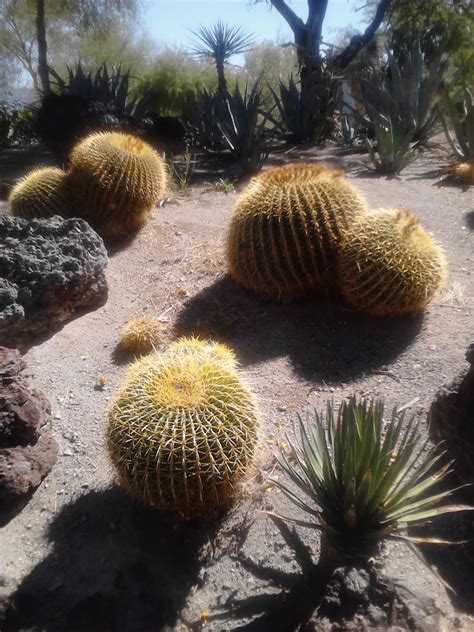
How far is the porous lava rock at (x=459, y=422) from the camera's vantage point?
2674mm

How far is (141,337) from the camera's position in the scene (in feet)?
13.5

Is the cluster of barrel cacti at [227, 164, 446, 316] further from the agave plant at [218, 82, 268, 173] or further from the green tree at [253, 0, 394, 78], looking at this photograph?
the green tree at [253, 0, 394, 78]

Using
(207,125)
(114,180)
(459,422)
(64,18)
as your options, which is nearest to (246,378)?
(459,422)

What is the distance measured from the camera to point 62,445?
129 inches

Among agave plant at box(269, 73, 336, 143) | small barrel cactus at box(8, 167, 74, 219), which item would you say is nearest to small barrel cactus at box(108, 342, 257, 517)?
small barrel cactus at box(8, 167, 74, 219)

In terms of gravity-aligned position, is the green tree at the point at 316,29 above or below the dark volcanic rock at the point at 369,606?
above

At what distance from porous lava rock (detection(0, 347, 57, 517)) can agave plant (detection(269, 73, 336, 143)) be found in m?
9.57

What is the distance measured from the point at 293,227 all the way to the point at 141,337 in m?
1.41

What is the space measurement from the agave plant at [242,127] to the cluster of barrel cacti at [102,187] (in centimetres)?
311

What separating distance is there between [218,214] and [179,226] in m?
0.65

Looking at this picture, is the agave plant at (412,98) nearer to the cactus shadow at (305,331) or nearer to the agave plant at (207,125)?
the agave plant at (207,125)

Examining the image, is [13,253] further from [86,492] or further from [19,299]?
[86,492]

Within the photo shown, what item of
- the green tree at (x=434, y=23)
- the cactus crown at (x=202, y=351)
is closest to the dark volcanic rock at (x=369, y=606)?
the cactus crown at (x=202, y=351)

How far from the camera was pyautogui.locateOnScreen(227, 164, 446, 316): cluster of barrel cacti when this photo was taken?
3900mm
